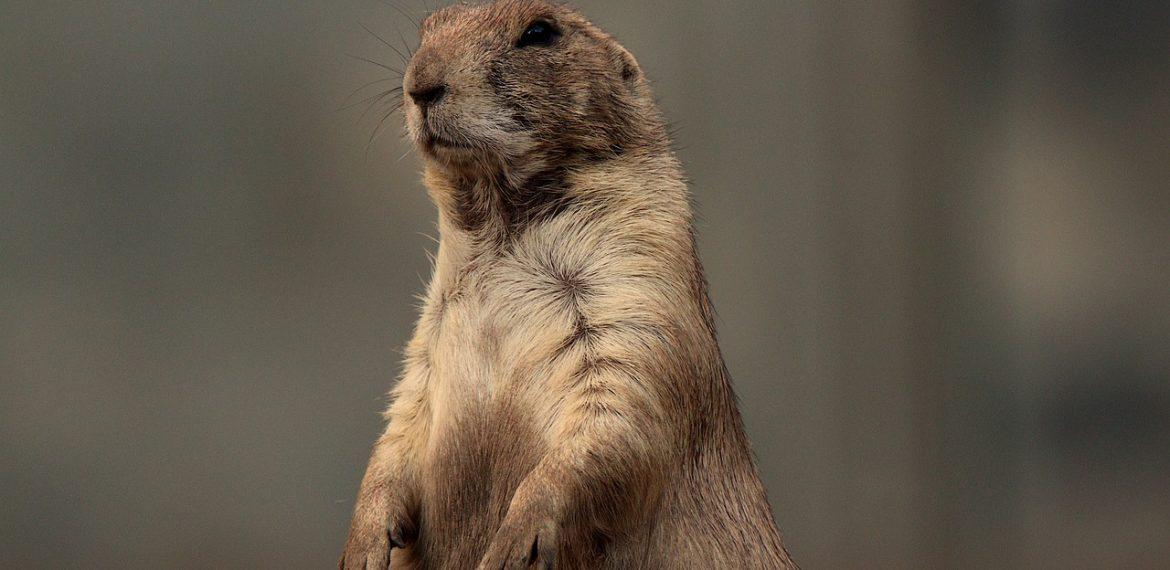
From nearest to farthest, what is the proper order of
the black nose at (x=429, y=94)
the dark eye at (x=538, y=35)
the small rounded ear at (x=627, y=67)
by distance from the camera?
1. the black nose at (x=429, y=94)
2. the dark eye at (x=538, y=35)
3. the small rounded ear at (x=627, y=67)

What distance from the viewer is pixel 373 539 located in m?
2.50

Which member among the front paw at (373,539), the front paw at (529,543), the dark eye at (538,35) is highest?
the dark eye at (538,35)

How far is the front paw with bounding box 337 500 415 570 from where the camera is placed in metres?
2.49

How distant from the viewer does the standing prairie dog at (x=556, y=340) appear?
2240 millimetres

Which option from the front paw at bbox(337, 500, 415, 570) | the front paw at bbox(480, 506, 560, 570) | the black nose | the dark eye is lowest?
the front paw at bbox(337, 500, 415, 570)

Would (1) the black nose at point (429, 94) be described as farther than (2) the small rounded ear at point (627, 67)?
No

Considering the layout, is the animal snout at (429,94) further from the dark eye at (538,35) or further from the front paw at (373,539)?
the front paw at (373,539)

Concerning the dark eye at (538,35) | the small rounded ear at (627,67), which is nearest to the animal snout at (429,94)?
the dark eye at (538,35)

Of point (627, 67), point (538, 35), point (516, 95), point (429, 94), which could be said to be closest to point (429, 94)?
point (429, 94)

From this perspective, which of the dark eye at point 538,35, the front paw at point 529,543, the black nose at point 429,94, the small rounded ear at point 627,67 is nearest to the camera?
the front paw at point 529,543

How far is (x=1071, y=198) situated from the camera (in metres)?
4.71

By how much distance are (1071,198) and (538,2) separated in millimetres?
3119

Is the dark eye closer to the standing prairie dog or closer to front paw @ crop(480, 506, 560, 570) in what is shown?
the standing prairie dog

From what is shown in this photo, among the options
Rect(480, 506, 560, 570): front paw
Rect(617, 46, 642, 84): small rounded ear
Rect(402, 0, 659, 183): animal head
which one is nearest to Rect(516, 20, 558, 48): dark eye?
Rect(402, 0, 659, 183): animal head
